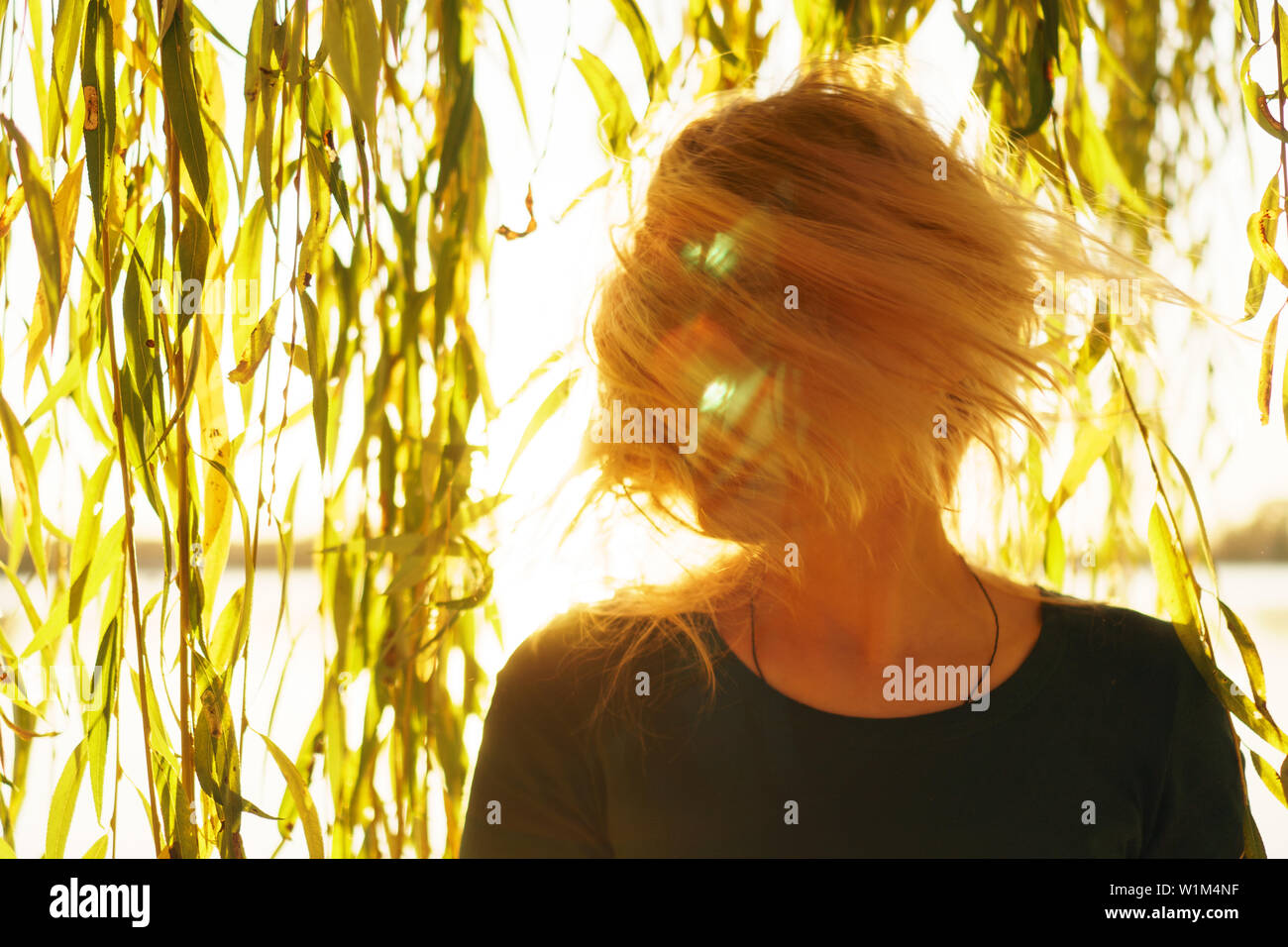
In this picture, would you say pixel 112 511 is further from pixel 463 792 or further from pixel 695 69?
pixel 695 69

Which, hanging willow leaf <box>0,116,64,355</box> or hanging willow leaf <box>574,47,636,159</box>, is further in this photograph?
hanging willow leaf <box>574,47,636,159</box>

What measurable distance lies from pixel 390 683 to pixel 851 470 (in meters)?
0.35

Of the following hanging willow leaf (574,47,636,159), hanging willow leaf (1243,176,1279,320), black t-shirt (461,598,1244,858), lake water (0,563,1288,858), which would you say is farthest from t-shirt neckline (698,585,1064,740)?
hanging willow leaf (574,47,636,159)

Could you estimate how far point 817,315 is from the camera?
639 millimetres

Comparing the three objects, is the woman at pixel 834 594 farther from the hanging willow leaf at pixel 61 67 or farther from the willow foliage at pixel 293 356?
the hanging willow leaf at pixel 61 67

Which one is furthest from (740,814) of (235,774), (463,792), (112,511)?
(112,511)

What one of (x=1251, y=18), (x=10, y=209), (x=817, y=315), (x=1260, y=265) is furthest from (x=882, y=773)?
(x=10, y=209)

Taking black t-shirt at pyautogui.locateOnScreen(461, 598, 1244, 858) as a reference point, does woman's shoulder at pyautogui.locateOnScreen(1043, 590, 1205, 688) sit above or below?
above

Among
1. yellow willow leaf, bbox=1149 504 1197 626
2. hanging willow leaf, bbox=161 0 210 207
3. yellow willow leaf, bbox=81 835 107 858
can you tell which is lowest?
yellow willow leaf, bbox=81 835 107 858

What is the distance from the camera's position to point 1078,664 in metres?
0.62

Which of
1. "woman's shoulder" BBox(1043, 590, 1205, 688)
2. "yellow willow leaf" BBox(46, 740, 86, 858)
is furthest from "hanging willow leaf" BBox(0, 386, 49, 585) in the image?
"woman's shoulder" BBox(1043, 590, 1205, 688)

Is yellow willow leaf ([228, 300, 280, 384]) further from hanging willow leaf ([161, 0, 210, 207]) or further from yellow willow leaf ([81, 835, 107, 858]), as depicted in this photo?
yellow willow leaf ([81, 835, 107, 858])

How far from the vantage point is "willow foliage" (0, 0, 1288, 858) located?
0.61 metres

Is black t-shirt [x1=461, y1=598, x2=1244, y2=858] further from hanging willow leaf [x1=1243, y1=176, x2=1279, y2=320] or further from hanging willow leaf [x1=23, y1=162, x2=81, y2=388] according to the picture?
hanging willow leaf [x1=23, y1=162, x2=81, y2=388]
